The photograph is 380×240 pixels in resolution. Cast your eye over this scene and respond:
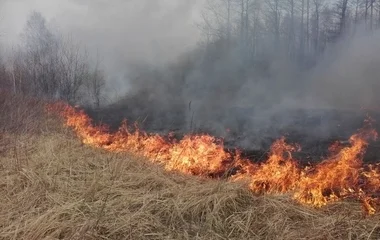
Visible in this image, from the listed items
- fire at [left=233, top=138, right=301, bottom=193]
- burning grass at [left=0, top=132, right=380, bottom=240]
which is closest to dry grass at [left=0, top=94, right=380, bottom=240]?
burning grass at [left=0, top=132, right=380, bottom=240]

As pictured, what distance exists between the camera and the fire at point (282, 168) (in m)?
3.93

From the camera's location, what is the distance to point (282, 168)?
461 centimetres

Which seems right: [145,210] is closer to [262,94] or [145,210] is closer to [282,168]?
[282,168]

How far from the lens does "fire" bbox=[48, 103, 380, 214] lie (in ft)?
12.9

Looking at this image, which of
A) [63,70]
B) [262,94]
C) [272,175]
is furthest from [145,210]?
[63,70]

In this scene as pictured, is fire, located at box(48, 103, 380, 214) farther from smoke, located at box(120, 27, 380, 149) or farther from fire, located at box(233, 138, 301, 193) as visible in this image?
smoke, located at box(120, 27, 380, 149)

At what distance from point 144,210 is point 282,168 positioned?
2.17 m

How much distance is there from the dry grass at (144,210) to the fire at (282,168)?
30cm

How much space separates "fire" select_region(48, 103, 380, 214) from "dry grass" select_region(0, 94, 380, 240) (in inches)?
11.9

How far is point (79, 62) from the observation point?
15289 mm

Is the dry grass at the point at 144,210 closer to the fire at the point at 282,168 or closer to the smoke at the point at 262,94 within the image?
the fire at the point at 282,168

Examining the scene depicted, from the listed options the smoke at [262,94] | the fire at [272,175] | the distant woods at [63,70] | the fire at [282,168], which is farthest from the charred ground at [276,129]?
the distant woods at [63,70]

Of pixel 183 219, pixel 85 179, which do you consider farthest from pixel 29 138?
pixel 183 219

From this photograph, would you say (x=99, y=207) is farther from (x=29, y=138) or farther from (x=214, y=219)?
(x=29, y=138)
